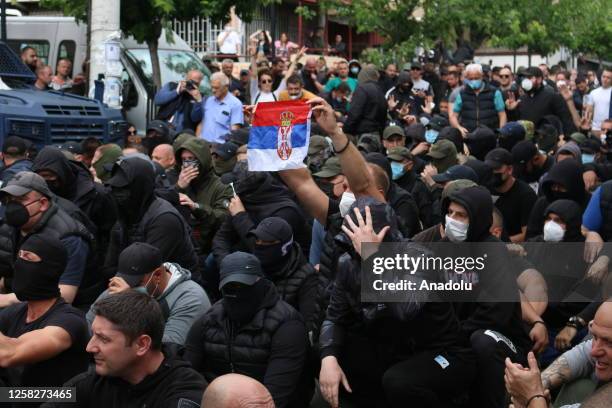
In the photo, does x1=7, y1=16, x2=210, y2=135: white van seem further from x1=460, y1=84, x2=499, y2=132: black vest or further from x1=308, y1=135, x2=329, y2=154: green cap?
x1=308, y1=135, x2=329, y2=154: green cap

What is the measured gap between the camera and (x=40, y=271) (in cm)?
570

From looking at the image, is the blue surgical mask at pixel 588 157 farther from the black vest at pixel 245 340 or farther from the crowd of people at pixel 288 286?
the black vest at pixel 245 340

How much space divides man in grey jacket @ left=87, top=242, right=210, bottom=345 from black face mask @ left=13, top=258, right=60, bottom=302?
1.73 feet

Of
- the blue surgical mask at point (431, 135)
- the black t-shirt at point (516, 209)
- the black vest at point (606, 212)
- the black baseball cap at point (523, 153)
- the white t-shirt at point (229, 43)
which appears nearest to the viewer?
the black vest at point (606, 212)

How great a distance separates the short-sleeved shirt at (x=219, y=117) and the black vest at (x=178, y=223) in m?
6.39

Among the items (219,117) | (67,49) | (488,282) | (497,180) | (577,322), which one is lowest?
(577,322)

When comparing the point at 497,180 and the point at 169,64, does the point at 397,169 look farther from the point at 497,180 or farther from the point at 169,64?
the point at 169,64

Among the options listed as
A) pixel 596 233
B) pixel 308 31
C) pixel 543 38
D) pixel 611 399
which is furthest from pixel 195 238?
pixel 308 31

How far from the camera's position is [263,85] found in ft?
49.9

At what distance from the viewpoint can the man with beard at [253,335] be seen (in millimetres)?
6238

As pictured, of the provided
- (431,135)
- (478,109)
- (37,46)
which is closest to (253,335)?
(431,135)

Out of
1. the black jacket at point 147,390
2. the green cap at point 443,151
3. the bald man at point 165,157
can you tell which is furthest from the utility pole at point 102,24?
the black jacket at point 147,390

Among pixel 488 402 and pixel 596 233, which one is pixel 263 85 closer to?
pixel 596 233

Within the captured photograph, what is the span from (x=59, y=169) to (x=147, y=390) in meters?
3.49
